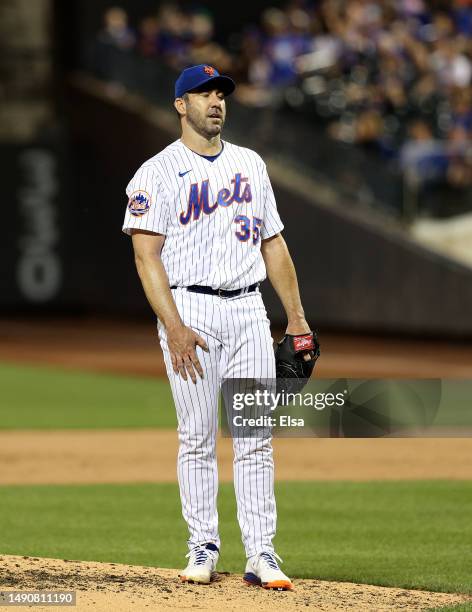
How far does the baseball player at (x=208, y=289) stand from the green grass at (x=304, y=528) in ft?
2.93

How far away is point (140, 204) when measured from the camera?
5910 millimetres

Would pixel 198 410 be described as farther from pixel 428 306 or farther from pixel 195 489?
pixel 428 306

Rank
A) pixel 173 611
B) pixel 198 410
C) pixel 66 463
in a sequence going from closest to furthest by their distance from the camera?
Answer: pixel 173 611
pixel 198 410
pixel 66 463

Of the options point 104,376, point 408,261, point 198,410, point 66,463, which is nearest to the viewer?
point 198,410

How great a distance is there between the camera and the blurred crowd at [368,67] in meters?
20.2

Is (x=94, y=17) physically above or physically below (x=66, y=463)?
above

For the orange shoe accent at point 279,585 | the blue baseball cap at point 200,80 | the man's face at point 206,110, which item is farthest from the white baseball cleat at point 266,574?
the blue baseball cap at point 200,80

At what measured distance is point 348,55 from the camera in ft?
70.6

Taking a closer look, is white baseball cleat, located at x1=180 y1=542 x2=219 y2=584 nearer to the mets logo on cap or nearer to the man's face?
the mets logo on cap

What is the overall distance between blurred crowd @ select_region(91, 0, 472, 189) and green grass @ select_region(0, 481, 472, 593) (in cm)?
1064

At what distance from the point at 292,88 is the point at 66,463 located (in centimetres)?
1196

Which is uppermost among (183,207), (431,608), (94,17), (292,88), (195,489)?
(94,17)

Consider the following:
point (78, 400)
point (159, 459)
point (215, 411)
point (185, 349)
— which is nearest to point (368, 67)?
point (78, 400)

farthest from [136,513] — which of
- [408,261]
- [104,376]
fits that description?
[408,261]
